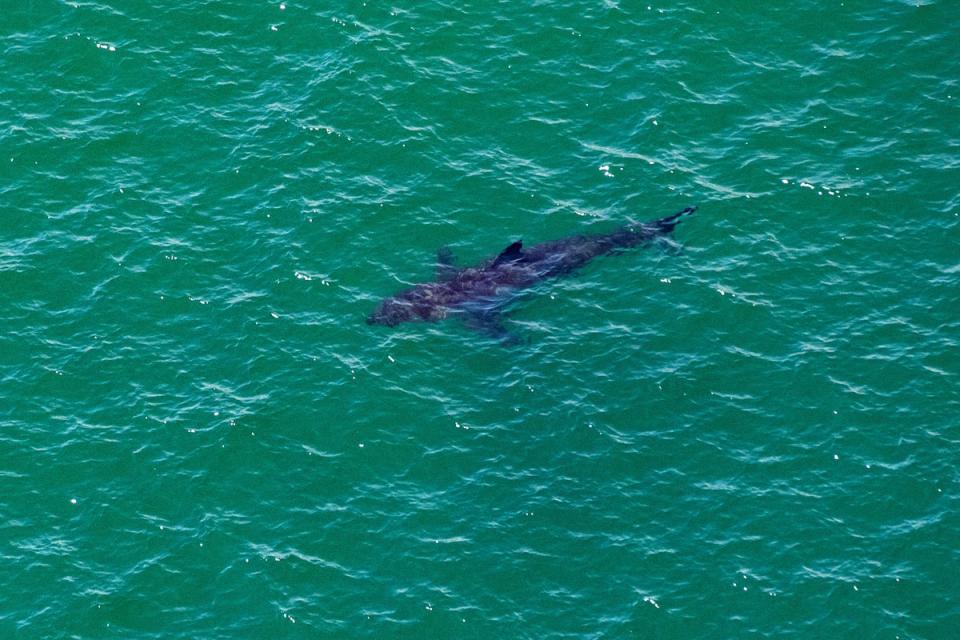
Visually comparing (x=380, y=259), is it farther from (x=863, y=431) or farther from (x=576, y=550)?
(x=863, y=431)

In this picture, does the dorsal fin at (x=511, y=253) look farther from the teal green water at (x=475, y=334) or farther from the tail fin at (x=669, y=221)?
the tail fin at (x=669, y=221)

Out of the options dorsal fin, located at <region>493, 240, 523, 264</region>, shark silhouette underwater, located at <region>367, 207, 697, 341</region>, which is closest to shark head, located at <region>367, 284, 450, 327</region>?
shark silhouette underwater, located at <region>367, 207, 697, 341</region>

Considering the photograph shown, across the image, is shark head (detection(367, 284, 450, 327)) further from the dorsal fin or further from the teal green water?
the dorsal fin

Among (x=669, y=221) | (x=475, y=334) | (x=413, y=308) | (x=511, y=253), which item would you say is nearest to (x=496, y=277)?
(x=511, y=253)

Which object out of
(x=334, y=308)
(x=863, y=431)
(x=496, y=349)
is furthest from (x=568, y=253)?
(x=863, y=431)

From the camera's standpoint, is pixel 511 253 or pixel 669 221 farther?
pixel 669 221

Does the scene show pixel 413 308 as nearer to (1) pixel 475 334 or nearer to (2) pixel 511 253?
(1) pixel 475 334
